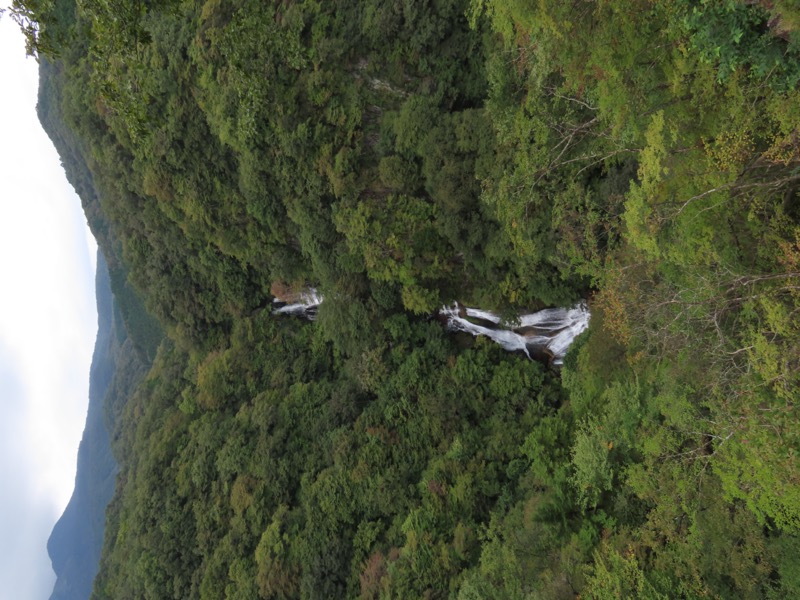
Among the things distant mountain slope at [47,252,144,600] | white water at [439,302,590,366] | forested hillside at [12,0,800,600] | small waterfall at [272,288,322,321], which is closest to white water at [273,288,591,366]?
white water at [439,302,590,366]

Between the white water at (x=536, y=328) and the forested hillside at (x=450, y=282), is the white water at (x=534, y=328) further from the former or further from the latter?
the forested hillside at (x=450, y=282)

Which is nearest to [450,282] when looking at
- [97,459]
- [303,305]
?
[303,305]

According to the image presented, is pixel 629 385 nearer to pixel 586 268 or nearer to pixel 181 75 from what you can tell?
pixel 586 268

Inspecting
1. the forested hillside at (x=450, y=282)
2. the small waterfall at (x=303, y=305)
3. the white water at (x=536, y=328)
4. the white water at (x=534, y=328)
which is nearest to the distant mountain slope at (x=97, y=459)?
the forested hillside at (x=450, y=282)

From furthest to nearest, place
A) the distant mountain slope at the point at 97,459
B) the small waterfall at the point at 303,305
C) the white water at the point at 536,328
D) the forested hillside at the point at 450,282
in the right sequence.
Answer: the distant mountain slope at the point at 97,459 → the small waterfall at the point at 303,305 → the white water at the point at 536,328 → the forested hillside at the point at 450,282

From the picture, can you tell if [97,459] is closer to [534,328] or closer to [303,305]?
[303,305]

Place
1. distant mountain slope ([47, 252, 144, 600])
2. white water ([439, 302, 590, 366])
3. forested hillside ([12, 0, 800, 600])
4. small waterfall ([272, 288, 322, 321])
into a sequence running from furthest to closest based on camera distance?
1. distant mountain slope ([47, 252, 144, 600])
2. small waterfall ([272, 288, 322, 321])
3. white water ([439, 302, 590, 366])
4. forested hillside ([12, 0, 800, 600])

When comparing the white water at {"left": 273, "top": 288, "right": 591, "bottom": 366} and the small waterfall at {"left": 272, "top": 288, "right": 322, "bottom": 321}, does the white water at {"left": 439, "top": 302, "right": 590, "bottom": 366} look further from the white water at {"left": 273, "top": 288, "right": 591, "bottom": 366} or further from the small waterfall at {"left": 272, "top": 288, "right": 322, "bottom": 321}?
the small waterfall at {"left": 272, "top": 288, "right": 322, "bottom": 321}
